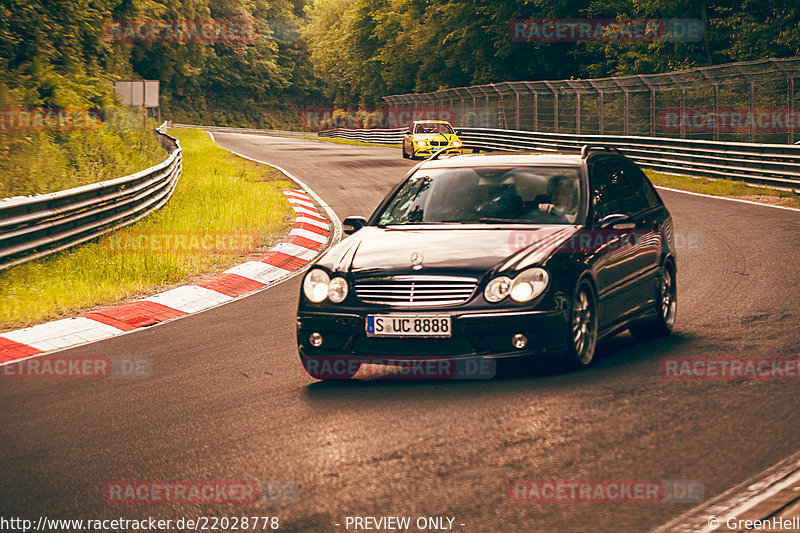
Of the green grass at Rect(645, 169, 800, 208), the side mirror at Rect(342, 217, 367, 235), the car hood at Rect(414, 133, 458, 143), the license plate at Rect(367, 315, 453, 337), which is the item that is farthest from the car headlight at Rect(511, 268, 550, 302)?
the car hood at Rect(414, 133, 458, 143)

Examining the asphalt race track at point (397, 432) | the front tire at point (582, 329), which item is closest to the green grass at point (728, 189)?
the asphalt race track at point (397, 432)

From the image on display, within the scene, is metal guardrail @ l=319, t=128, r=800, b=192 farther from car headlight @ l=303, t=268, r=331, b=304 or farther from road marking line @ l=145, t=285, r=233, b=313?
car headlight @ l=303, t=268, r=331, b=304

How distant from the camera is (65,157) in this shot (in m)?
18.5

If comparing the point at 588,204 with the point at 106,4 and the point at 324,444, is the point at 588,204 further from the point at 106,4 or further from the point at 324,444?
the point at 106,4

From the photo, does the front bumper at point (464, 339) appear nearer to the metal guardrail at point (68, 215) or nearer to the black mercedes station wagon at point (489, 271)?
the black mercedes station wagon at point (489, 271)

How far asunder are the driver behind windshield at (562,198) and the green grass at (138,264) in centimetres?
519

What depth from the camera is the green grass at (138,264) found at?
10.8m

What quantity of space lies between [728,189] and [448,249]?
56.4 ft

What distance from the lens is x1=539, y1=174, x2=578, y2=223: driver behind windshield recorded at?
304 inches

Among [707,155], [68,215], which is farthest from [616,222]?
[707,155]

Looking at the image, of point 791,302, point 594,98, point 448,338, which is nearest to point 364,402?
point 448,338

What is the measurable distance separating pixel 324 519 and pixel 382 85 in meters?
81.8

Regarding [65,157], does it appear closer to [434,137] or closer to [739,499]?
[739,499]

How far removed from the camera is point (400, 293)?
22.2 ft
